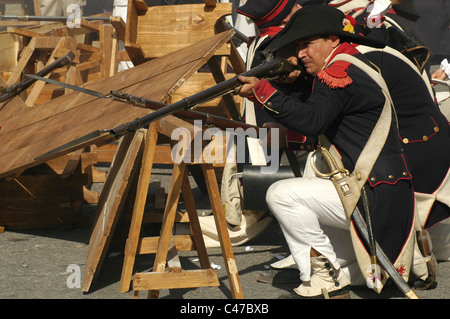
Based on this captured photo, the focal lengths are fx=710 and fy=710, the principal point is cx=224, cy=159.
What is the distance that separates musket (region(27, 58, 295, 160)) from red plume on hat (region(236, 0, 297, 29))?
47.4 inches

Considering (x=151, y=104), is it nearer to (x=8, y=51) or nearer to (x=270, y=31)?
(x=270, y=31)

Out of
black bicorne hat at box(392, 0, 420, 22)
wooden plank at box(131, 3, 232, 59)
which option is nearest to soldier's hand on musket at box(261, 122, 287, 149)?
wooden plank at box(131, 3, 232, 59)

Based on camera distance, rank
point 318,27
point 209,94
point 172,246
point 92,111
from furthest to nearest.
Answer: point 92,111
point 172,246
point 318,27
point 209,94

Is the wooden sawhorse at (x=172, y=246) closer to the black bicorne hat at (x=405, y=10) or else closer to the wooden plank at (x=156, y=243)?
the wooden plank at (x=156, y=243)

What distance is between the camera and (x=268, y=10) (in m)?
5.15

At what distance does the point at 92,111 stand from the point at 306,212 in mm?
1574

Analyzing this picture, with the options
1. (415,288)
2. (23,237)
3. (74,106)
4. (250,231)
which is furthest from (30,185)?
(415,288)

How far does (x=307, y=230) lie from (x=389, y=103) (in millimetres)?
834

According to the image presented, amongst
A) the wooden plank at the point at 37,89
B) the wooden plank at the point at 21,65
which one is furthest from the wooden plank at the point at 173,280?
the wooden plank at the point at 21,65

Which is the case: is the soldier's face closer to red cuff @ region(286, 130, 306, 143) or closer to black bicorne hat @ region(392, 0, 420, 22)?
red cuff @ region(286, 130, 306, 143)

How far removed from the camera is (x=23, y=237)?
5.38m

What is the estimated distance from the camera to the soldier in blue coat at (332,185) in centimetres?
385

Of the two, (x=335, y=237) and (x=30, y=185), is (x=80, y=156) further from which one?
(x=335, y=237)

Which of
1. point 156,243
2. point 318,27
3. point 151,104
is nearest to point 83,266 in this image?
→ point 156,243
